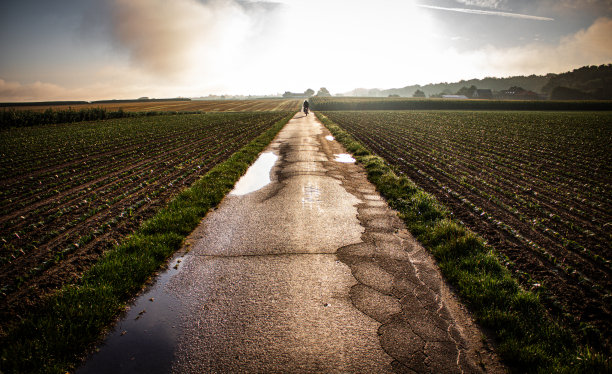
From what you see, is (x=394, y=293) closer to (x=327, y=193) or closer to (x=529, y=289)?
(x=529, y=289)

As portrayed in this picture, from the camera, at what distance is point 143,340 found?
318 cm

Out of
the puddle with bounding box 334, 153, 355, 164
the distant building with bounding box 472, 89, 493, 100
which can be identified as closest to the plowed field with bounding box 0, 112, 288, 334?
the puddle with bounding box 334, 153, 355, 164

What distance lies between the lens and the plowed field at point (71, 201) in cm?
469

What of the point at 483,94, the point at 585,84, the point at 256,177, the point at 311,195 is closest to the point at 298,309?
the point at 311,195

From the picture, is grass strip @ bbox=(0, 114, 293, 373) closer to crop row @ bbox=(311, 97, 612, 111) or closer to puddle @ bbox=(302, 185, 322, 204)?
puddle @ bbox=(302, 185, 322, 204)

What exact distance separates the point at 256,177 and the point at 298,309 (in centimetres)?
756

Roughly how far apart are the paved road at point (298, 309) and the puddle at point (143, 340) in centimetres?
1

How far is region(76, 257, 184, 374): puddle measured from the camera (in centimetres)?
283

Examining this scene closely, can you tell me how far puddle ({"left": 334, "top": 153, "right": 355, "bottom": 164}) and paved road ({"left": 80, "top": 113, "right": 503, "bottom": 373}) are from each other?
24.2 feet

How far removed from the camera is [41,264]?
4750 mm

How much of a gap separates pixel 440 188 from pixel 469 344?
693cm

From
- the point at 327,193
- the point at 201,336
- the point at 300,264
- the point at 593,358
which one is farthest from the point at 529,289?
the point at 327,193

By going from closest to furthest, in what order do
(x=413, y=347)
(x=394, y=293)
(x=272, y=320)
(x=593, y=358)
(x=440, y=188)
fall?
(x=593, y=358)
(x=413, y=347)
(x=272, y=320)
(x=394, y=293)
(x=440, y=188)

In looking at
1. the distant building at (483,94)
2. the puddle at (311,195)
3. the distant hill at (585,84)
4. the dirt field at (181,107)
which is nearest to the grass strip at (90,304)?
the puddle at (311,195)
